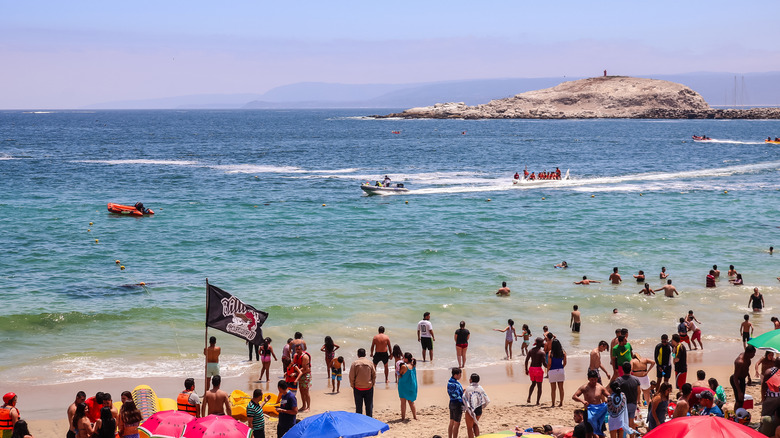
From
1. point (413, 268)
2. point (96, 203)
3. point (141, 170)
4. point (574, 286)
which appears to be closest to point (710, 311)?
point (574, 286)

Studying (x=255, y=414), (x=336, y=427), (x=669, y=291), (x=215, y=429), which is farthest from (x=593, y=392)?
(x=669, y=291)

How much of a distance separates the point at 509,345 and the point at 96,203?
1453 inches

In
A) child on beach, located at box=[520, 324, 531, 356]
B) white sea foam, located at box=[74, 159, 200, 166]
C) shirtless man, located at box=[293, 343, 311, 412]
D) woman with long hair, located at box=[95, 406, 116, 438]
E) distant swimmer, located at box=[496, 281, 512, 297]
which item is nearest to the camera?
woman with long hair, located at box=[95, 406, 116, 438]

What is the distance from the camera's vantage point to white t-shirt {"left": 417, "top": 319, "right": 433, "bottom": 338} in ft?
61.4

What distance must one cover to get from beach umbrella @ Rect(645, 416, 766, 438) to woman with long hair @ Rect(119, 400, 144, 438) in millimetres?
7476

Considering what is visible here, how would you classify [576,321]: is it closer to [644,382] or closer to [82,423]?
[644,382]

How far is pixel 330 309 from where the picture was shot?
80.7 ft

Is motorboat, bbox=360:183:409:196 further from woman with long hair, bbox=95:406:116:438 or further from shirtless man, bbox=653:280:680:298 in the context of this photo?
woman with long hair, bbox=95:406:116:438

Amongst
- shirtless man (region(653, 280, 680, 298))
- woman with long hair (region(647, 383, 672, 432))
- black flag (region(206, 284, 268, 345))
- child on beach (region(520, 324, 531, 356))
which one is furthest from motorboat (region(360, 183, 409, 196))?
woman with long hair (region(647, 383, 672, 432))

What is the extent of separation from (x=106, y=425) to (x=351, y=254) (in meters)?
22.4

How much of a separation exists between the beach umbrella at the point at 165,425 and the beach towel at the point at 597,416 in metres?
6.30

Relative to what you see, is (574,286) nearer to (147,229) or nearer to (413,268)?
(413,268)

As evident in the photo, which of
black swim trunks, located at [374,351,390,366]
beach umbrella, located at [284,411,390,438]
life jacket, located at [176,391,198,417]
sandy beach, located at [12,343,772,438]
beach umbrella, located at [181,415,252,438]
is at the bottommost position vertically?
sandy beach, located at [12,343,772,438]

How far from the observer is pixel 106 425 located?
36.4ft
